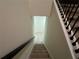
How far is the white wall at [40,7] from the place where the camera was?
334 cm

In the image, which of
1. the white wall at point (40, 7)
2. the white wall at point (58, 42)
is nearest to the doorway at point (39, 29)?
the white wall at point (40, 7)

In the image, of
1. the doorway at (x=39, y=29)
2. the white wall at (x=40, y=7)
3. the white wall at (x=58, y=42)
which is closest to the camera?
the white wall at (x=58, y=42)

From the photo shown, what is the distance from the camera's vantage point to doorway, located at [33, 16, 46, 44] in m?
5.63

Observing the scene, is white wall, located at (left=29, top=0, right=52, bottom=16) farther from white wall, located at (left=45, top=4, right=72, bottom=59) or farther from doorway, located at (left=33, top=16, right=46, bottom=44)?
doorway, located at (left=33, top=16, right=46, bottom=44)

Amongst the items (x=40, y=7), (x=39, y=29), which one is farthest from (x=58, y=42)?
(x=39, y=29)

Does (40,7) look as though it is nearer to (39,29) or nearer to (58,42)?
(58,42)

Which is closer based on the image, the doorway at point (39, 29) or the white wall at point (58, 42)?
the white wall at point (58, 42)

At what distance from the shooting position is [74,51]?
5.52ft

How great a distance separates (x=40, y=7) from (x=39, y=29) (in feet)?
8.85

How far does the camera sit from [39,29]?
6055mm

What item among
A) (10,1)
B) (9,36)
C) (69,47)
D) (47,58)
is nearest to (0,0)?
(10,1)

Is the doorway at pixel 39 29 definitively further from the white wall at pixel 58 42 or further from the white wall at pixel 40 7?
the white wall at pixel 58 42

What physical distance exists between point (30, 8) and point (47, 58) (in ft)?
4.51

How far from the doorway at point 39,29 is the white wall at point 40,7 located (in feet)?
6.59
